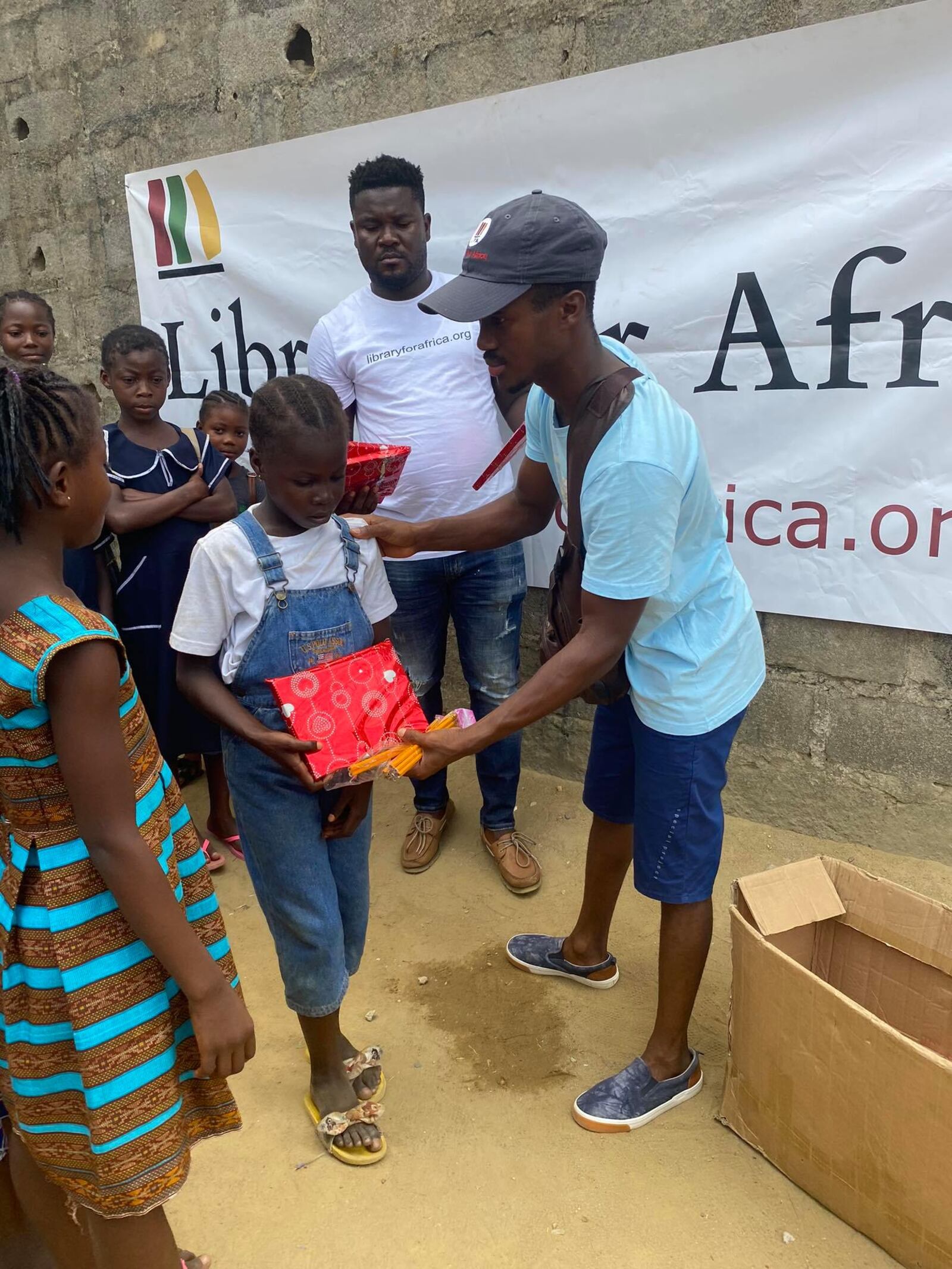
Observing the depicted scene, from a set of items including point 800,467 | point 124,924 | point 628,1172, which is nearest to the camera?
point 124,924

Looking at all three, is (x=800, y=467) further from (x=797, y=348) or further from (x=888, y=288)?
(x=888, y=288)

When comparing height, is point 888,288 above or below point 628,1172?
above

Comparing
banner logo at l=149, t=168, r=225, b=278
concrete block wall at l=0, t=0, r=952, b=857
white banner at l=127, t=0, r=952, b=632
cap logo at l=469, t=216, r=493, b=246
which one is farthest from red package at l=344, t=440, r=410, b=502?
banner logo at l=149, t=168, r=225, b=278

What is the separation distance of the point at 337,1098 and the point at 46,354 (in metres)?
2.65

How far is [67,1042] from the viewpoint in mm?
1214

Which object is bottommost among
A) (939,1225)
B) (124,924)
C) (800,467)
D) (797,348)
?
(939,1225)

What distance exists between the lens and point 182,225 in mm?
3680

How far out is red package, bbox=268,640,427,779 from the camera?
1663 millimetres

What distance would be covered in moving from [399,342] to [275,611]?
4.69 ft

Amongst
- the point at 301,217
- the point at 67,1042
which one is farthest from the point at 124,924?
the point at 301,217

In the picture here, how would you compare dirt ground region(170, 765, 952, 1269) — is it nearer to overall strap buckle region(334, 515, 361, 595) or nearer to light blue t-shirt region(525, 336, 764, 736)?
light blue t-shirt region(525, 336, 764, 736)

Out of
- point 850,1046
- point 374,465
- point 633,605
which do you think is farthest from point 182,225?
point 850,1046

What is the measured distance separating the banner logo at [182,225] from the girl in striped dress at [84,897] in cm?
274

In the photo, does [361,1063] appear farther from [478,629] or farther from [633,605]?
[478,629]
